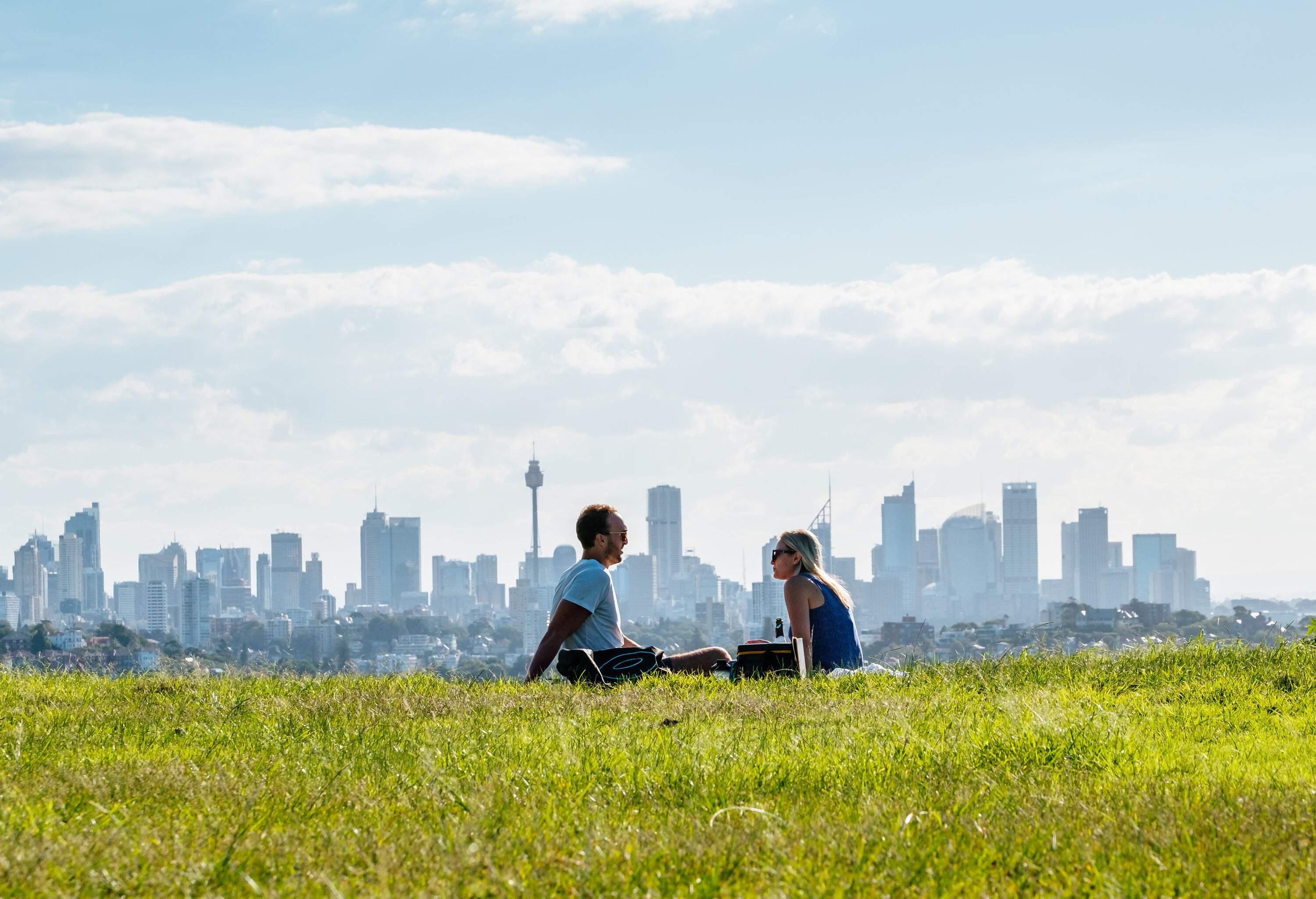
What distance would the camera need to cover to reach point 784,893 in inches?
148

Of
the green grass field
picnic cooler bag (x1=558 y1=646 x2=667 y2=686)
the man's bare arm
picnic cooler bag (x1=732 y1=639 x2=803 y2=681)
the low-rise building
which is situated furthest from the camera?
the low-rise building

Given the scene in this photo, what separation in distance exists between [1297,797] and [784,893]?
7.37ft

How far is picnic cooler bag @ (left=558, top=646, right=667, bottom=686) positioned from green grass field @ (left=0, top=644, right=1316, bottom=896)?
1.12 metres

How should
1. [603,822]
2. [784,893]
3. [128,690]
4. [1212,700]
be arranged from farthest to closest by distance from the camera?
1. [128,690]
2. [1212,700]
3. [603,822]
4. [784,893]

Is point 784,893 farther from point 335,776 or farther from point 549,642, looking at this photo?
point 549,642

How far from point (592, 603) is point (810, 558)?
77.4 inches

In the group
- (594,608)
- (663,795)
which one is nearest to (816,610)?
(594,608)

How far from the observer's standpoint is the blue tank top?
10.7 metres

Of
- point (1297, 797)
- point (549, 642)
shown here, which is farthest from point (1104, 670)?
point (1297, 797)

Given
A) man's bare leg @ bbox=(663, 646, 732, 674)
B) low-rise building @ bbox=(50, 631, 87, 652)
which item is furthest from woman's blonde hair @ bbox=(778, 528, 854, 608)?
low-rise building @ bbox=(50, 631, 87, 652)

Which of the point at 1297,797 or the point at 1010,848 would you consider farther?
the point at 1297,797

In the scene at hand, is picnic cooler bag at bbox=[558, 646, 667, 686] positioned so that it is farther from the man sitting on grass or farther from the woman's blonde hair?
the woman's blonde hair

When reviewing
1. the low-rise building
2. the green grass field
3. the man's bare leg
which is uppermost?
the green grass field

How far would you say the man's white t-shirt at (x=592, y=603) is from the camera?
1006 centimetres
